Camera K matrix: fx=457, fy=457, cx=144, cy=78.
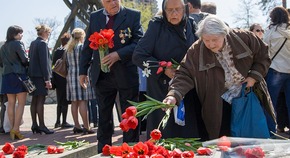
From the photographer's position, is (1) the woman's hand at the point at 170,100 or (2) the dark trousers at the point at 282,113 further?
(2) the dark trousers at the point at 282,113

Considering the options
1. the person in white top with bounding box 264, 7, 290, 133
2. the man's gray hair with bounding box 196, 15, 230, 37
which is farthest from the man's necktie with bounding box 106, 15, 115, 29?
the person in white top with bounding box 264, 7, 290, 133

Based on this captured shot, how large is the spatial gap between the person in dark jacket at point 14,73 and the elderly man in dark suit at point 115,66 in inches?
105

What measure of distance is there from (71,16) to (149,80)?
12.7m

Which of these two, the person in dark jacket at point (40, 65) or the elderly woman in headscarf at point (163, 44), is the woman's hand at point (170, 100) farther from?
the person in dark jacket at point (40, 65)

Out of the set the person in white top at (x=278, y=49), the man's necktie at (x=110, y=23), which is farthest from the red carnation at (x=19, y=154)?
the person in white top at (x=278, y=49)

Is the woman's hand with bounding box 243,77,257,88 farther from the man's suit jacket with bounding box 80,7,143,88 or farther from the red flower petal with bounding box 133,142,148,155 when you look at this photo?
the red flower petal with bounding box 133,142,148,155

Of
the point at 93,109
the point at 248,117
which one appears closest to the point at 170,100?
the point at 248,117

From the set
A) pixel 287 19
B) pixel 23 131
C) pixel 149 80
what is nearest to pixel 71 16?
pixel 23 131

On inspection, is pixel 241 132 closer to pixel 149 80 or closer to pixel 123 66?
pixel 149 80

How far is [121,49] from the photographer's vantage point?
15.1 feet

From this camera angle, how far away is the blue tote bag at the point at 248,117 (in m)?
3.72

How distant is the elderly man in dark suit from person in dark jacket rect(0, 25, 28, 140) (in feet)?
8.73

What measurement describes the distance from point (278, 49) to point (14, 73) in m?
4.04

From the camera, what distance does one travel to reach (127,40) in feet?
15.7
